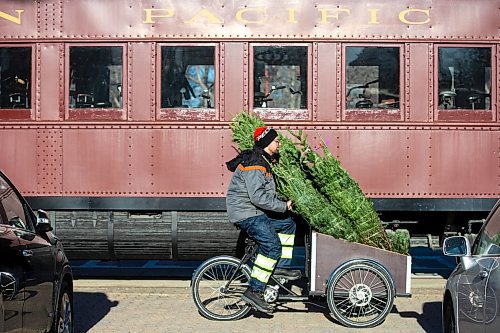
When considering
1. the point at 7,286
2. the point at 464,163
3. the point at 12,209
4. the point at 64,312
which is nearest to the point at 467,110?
the point at 464,163

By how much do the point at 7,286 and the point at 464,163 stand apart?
568 centimetres

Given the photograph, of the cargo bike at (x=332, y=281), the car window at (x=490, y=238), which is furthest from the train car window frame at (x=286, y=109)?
the car window at (x=490, y=238)

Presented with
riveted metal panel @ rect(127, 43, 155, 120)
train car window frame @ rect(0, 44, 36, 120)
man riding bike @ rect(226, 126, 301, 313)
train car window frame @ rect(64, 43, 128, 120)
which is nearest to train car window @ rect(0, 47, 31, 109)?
train car window frame @ rect(0, 44, 36, 120)

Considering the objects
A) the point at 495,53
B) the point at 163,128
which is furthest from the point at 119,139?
the point at 495,53

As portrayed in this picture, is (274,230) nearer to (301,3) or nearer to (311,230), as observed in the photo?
(311,230)

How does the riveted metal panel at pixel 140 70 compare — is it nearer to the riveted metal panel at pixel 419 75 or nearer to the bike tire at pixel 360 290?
the riveted metal panel at pixel 419 75

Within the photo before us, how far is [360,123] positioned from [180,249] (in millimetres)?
2437

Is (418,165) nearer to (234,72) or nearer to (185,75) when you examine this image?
(234,72)

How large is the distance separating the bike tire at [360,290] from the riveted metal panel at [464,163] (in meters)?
1.89

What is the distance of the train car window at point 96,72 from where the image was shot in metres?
9.40

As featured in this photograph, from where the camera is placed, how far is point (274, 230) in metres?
7.77

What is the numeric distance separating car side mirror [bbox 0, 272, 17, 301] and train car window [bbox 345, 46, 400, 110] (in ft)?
16.5

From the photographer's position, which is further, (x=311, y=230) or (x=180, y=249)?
(x=180, y=249)

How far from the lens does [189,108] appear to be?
9289 mm
